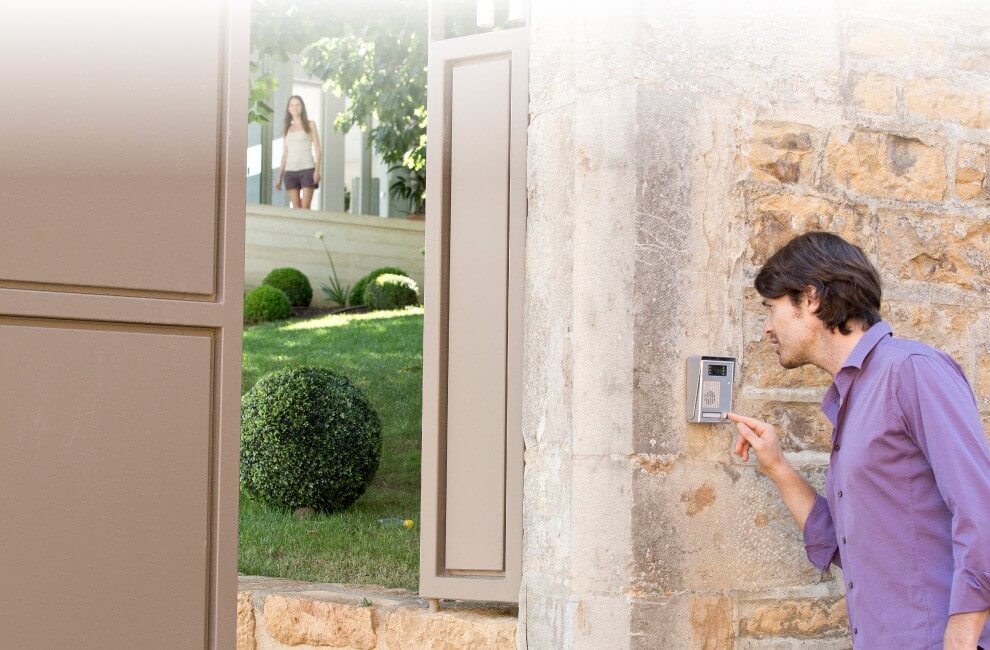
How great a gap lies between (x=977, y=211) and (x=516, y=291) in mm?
1415

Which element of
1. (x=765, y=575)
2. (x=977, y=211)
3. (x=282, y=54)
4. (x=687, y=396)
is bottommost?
(x=765, y=575)

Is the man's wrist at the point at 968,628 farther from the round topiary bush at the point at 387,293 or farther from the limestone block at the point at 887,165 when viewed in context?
the round topiary bush at the point at 387,293

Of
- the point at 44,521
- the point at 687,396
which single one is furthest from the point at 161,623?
the point at 687,396

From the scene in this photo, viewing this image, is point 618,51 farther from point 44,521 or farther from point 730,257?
point 44,521

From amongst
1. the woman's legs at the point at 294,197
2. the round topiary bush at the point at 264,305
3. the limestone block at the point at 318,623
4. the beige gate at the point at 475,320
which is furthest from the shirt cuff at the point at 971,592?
the woman's legs at the point at 294,197

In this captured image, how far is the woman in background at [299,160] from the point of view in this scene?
14688mm

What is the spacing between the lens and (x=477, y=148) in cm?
401

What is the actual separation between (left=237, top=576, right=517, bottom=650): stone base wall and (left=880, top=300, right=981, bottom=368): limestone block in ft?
4.77

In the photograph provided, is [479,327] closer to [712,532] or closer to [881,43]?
[712,532]

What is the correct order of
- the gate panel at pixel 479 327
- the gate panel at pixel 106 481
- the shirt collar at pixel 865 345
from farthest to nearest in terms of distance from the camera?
the gate panel at pixel 479 327, the shirt collar at pixel 865 345, the gate panel at pixel 106 481

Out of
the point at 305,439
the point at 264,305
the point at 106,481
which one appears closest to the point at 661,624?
the point at 106,481

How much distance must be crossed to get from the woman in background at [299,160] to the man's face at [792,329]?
12.0 meters

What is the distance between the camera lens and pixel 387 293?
1259 cm

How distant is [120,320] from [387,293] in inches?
395
